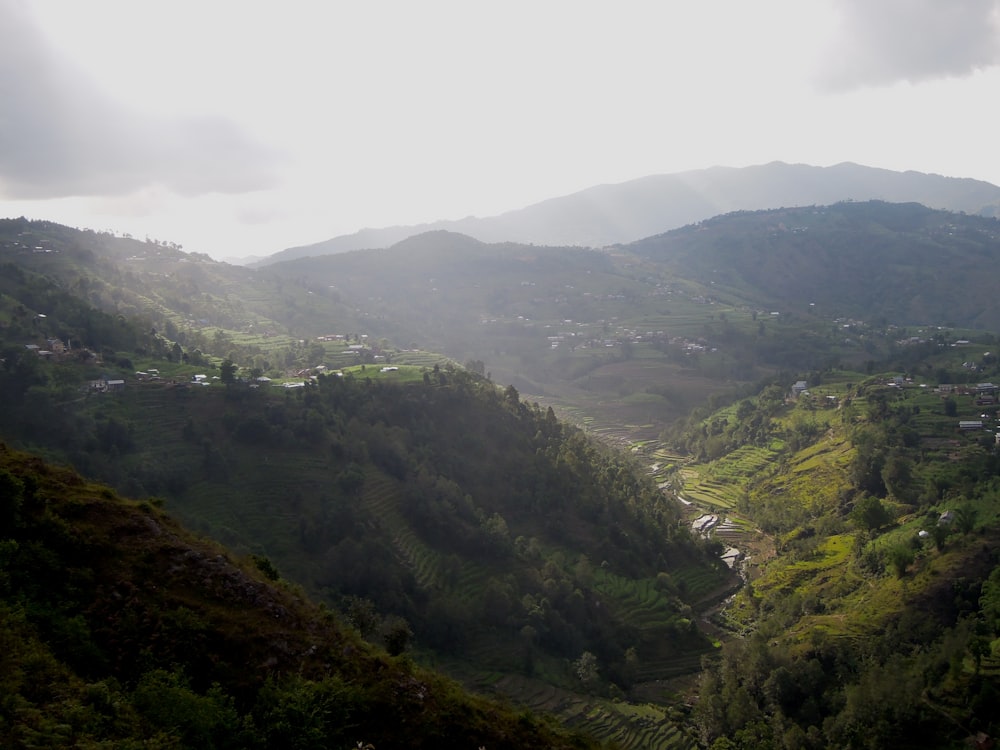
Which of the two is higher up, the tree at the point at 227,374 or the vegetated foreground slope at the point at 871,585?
the tree at the point at 227,374

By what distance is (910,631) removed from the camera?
40375mm

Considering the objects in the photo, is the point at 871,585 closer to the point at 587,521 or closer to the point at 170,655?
the point at 587,521

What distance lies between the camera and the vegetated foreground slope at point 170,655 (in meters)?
14.7

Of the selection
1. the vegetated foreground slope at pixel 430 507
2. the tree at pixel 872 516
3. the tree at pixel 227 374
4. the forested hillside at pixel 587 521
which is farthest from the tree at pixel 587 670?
the tree at pixel 227 374

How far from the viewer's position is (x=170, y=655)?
1755cm

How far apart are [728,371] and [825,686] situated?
113 m

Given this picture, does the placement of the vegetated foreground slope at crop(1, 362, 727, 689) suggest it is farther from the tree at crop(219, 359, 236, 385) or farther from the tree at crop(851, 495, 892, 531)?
the tree at crop(851, 495, 892, 531)

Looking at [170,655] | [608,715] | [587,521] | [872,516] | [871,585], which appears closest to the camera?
[170,655]

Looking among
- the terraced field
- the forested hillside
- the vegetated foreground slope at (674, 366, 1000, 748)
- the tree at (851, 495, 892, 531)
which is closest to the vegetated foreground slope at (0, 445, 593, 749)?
the forested hillside

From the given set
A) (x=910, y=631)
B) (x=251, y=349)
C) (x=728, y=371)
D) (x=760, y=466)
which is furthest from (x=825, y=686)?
(x=728, y=371)

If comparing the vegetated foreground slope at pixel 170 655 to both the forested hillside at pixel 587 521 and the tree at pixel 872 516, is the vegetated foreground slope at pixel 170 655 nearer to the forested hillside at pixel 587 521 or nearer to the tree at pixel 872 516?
the forested hillside at pixel 587 521

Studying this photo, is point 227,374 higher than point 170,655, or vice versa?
point 227,374

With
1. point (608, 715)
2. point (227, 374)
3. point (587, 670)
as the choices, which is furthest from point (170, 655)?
point (227, 374)

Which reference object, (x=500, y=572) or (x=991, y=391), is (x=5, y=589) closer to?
(x=500, y=572)
